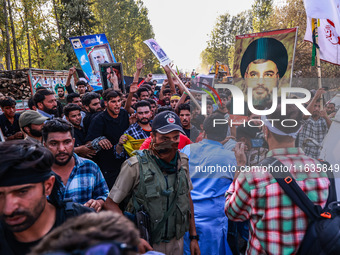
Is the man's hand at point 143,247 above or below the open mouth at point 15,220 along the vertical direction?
below

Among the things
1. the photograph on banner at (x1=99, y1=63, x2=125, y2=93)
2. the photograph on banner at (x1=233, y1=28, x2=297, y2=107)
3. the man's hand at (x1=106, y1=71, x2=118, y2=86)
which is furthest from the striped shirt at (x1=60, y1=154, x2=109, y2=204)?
the photograph on banner at (x1=99, y1=63, x2=125, y2=93)

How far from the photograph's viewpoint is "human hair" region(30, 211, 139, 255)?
2.52ft

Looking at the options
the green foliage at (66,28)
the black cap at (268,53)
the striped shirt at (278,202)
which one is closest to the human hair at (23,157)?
the striped shirt at (278,202)

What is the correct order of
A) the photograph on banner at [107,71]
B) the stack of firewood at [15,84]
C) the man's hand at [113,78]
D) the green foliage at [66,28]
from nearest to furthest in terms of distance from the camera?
the man's hand at [113,78] < the photograph on banner at [107,71] < the stack of firewood at [15,84] < the green foliage at [66,28]

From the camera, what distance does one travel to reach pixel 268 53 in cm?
448

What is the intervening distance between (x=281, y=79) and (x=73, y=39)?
764cm

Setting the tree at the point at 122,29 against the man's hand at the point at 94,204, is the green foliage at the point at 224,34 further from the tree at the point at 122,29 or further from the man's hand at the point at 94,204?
the man's hand at the point at 94,204

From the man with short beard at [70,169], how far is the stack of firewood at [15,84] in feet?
41.1

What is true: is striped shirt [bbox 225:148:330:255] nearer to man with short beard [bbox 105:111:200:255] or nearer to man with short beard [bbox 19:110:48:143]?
man with short beard [bbox 105:111:200:255]

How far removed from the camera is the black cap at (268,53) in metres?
4.41

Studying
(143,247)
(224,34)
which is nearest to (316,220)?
(143,247)

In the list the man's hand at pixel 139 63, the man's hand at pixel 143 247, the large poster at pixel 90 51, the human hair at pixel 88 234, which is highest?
the large poster at pixel 90 51

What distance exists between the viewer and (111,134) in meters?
4.10

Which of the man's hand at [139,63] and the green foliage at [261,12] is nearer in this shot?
the man's hand at [139,63]
